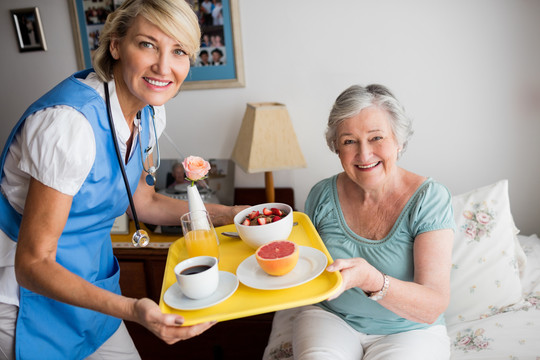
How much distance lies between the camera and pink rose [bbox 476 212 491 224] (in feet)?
6.00

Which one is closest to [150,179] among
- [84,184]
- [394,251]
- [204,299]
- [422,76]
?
[84,184]

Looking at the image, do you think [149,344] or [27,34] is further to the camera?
[27,34]

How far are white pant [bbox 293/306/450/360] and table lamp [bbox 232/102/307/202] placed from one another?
2.77 ft

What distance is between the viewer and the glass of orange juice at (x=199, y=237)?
1.25 meters

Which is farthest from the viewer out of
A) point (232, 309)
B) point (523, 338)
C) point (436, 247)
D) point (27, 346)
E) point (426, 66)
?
point (426, 66)

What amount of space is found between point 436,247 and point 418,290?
0.17 metres

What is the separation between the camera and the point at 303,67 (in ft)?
7.60

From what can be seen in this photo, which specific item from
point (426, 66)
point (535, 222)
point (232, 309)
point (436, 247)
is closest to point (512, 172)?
point (535, 222)

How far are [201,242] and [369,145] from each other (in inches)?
26.1

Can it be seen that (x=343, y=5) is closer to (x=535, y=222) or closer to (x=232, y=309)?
(x=535, y=222)

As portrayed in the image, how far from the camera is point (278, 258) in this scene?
108cm

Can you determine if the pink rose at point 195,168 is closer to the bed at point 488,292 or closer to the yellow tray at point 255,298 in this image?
the yellow tray at point 255,298

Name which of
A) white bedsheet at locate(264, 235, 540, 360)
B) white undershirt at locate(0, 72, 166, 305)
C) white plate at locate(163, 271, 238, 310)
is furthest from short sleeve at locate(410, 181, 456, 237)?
white undershirt at locate(0, 72, 166, 305)

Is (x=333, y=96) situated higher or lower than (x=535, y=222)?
higher
